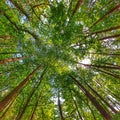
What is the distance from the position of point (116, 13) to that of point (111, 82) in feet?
10.6

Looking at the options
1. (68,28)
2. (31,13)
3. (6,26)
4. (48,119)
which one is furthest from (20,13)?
(48,119)

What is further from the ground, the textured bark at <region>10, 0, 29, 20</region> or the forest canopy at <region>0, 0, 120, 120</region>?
the textured bark at <region>10, 0, 29, 20</region>

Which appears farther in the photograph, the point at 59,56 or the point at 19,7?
the point at 59,56

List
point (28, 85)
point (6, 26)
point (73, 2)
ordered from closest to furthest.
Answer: point (6, 26)
point (73, 2)
point (28, 85)

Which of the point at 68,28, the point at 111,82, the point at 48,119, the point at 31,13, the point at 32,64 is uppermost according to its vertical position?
the point at 31,13

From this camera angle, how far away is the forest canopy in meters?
9.71

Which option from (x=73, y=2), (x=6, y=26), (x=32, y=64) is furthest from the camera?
(x=32, y=64)

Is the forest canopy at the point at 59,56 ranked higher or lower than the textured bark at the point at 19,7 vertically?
lower

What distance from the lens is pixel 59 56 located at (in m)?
11.4

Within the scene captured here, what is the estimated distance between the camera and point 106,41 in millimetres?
11172

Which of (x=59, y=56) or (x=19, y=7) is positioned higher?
(x=19, y=7)

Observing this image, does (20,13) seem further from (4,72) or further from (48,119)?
(48,119)

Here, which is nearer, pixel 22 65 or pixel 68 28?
pixel 68 28

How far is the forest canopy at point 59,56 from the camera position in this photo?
971 centimetres
